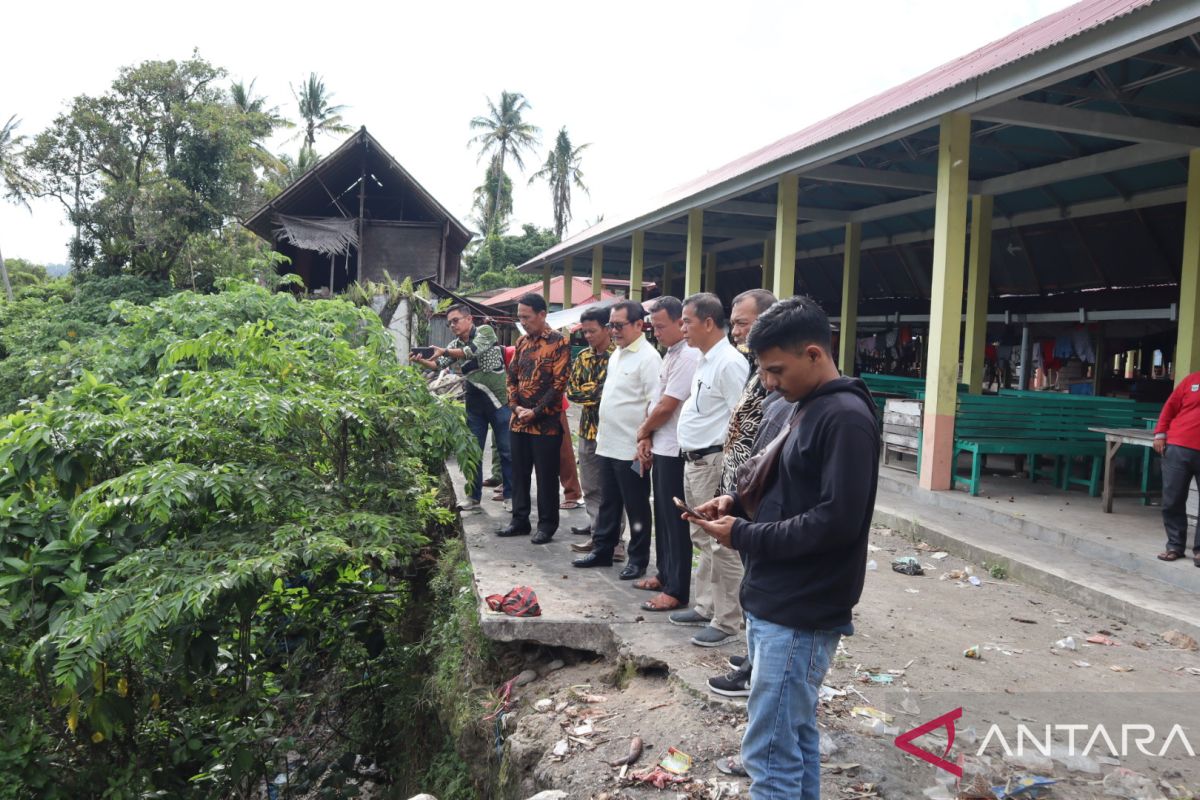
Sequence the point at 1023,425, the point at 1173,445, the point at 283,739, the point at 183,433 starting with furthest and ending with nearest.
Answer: the point at 1023,425
the point at 1173,445
the point at 283,739
the point at 183,433

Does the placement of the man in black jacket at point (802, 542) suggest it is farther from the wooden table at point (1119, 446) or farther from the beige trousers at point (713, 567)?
the wooden table at point (1119, 446)

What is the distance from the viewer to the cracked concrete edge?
194 inches

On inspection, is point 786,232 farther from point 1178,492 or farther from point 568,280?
point 568,280

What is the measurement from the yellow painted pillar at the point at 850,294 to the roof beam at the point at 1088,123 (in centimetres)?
646

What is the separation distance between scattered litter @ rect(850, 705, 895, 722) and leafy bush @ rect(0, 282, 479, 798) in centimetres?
228

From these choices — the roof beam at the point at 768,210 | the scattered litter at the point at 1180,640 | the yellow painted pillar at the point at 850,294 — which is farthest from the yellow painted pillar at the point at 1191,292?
the yellow painted pillar at the point at 850,294

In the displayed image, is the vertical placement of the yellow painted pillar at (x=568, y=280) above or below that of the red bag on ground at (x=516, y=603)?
above

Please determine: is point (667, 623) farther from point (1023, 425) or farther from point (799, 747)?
point (1023, 425)

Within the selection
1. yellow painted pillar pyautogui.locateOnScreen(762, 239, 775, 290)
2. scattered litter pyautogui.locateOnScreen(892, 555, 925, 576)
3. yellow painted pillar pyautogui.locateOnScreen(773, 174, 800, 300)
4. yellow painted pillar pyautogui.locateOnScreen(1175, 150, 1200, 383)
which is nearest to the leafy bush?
scattered litter pyautogui.locateOnScreen(892, 555, 925, 576)

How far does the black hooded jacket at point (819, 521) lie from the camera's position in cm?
220

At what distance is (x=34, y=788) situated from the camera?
4332 mm

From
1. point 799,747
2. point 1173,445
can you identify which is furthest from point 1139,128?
point 799,747

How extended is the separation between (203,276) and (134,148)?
13.3 feet

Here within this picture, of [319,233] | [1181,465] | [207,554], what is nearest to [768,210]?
[1181,465]
